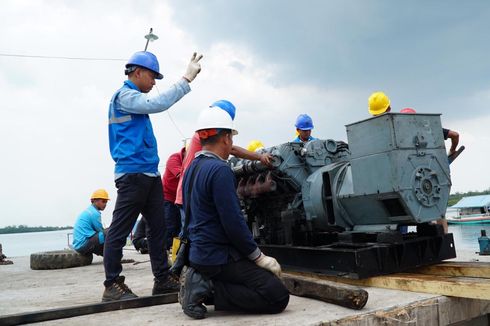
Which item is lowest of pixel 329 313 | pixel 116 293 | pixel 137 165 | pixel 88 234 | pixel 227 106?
pixel 329 313

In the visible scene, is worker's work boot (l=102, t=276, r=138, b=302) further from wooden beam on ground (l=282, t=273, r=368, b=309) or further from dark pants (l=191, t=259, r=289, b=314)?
wooden beam on ground (l=282, t=273, r=368, b=309)

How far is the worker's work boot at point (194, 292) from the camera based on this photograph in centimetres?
263

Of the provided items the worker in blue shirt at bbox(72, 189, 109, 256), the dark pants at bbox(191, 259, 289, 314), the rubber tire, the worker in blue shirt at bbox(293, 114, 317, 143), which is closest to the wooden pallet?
the dark pants at bbox(191, 259, 289, 314)

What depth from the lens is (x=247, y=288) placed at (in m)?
2.67

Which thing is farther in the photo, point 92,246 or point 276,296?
point 92,246

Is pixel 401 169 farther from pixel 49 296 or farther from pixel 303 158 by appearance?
pixel 49 296

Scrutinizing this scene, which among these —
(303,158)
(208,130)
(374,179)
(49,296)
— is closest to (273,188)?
(303,158)

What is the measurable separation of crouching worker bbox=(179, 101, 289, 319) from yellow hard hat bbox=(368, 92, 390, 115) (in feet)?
8.86

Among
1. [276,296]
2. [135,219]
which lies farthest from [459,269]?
[135,219]

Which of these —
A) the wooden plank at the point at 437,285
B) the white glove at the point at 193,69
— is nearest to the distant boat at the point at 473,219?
the wooden plank at the point at 437,285

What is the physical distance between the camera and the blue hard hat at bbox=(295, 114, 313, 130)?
20.5 feet

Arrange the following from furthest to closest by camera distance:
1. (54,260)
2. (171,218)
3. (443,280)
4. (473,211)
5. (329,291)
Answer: (473,211) → (54,260) → (171,218) → (443,280) → (329,291)

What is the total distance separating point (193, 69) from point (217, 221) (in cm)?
138

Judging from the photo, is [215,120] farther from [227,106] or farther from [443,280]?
[443,280]
